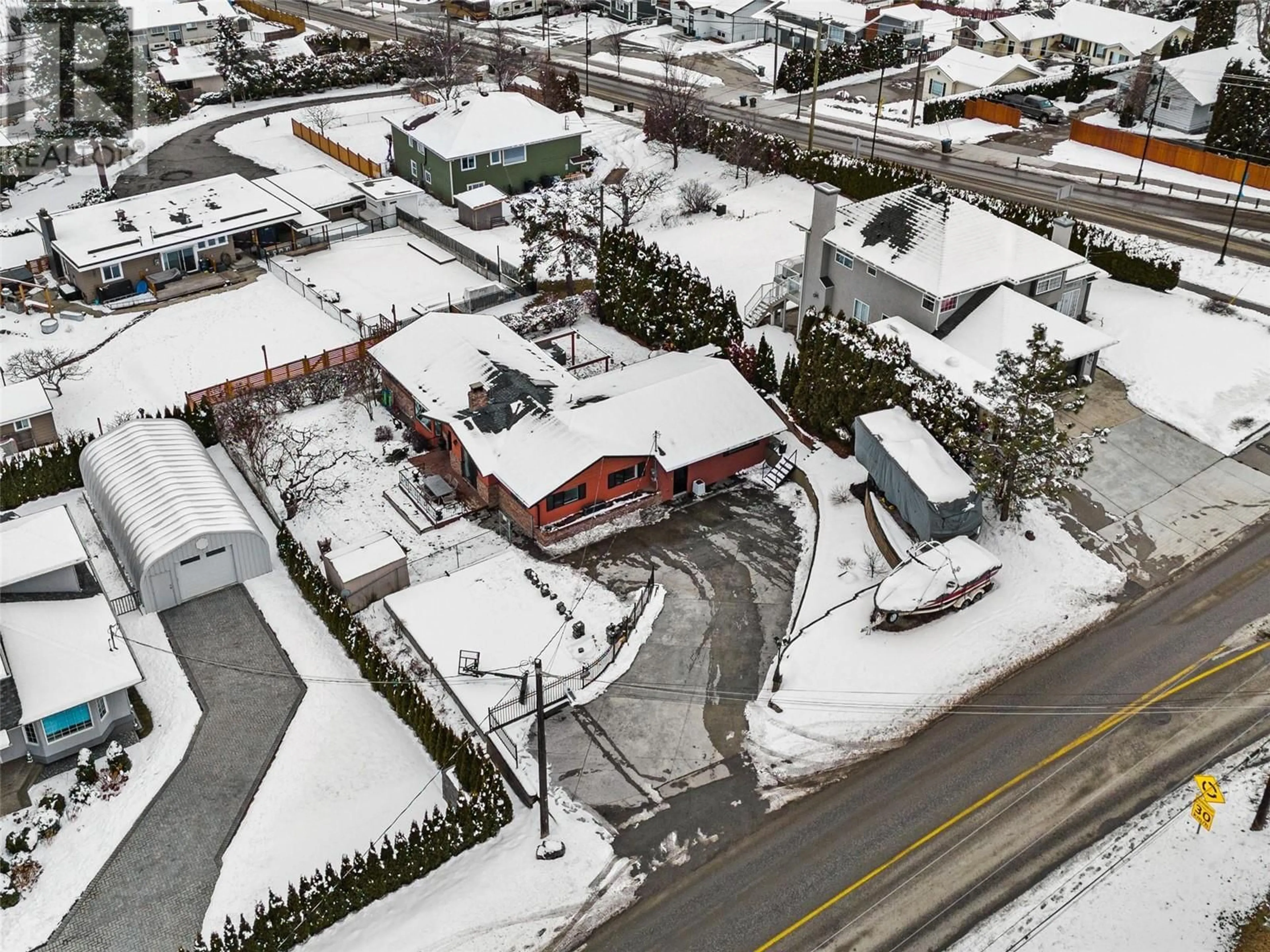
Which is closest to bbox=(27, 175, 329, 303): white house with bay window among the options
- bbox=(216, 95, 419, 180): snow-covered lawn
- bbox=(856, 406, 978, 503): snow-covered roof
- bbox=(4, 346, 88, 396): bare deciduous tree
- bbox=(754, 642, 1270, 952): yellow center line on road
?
bbox=(4, 346, 88, 396): bare deciduous tree

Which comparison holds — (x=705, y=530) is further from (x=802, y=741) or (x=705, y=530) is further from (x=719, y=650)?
(x=802, y=741)

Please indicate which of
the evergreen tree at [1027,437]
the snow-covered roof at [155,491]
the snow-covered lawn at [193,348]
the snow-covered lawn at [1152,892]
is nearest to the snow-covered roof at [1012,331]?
the evergreen tree at [1027,437]

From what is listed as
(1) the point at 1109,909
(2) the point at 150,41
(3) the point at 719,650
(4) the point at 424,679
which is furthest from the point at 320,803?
(2) the point at 150,41

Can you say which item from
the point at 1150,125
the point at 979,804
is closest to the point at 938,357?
Answer: the point at 979,804

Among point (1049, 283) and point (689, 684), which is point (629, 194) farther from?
point (689, 684)

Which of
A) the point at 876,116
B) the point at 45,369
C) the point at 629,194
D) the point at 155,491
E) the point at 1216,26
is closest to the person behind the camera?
the point at 155,491

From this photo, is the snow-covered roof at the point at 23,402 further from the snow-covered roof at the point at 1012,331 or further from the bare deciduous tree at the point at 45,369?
the snow-covered roof at the point at 1012,331
